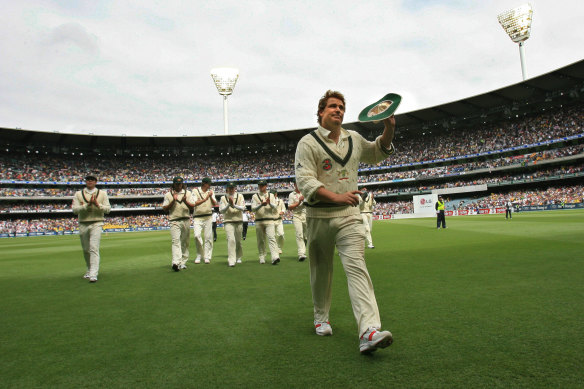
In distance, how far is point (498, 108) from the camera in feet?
168

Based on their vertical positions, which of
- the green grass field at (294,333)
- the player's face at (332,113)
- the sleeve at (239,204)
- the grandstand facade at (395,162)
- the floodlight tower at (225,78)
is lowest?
the green grass field at (294,333)

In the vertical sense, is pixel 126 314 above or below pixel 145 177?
below

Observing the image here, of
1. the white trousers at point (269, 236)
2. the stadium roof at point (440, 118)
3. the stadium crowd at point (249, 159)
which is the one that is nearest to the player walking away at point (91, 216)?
the white trousers at point (269, 236)

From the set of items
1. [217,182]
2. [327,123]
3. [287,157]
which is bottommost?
[327,123]

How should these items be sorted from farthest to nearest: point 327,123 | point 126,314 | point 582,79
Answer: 1. point 582,79
2. point 126,314
3. point 327,123

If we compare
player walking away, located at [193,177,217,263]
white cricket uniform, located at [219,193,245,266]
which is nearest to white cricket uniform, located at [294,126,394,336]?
white cricket uniform, located at [219,193,245,266]

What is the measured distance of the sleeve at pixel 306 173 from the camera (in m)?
3.29

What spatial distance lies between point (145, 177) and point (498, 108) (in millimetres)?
57413

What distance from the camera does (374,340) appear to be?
2.86m


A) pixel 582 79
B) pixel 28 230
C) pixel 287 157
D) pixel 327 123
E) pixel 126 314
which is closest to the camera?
pixel 327 123

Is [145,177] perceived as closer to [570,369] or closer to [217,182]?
[217,182]

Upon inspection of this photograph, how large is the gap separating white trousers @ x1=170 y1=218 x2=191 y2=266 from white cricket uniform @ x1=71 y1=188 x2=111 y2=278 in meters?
1.67

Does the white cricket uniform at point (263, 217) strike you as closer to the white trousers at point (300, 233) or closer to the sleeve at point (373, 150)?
the white trousers at point (300, 233)

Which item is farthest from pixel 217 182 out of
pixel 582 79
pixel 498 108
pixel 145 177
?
pixel 582 79
